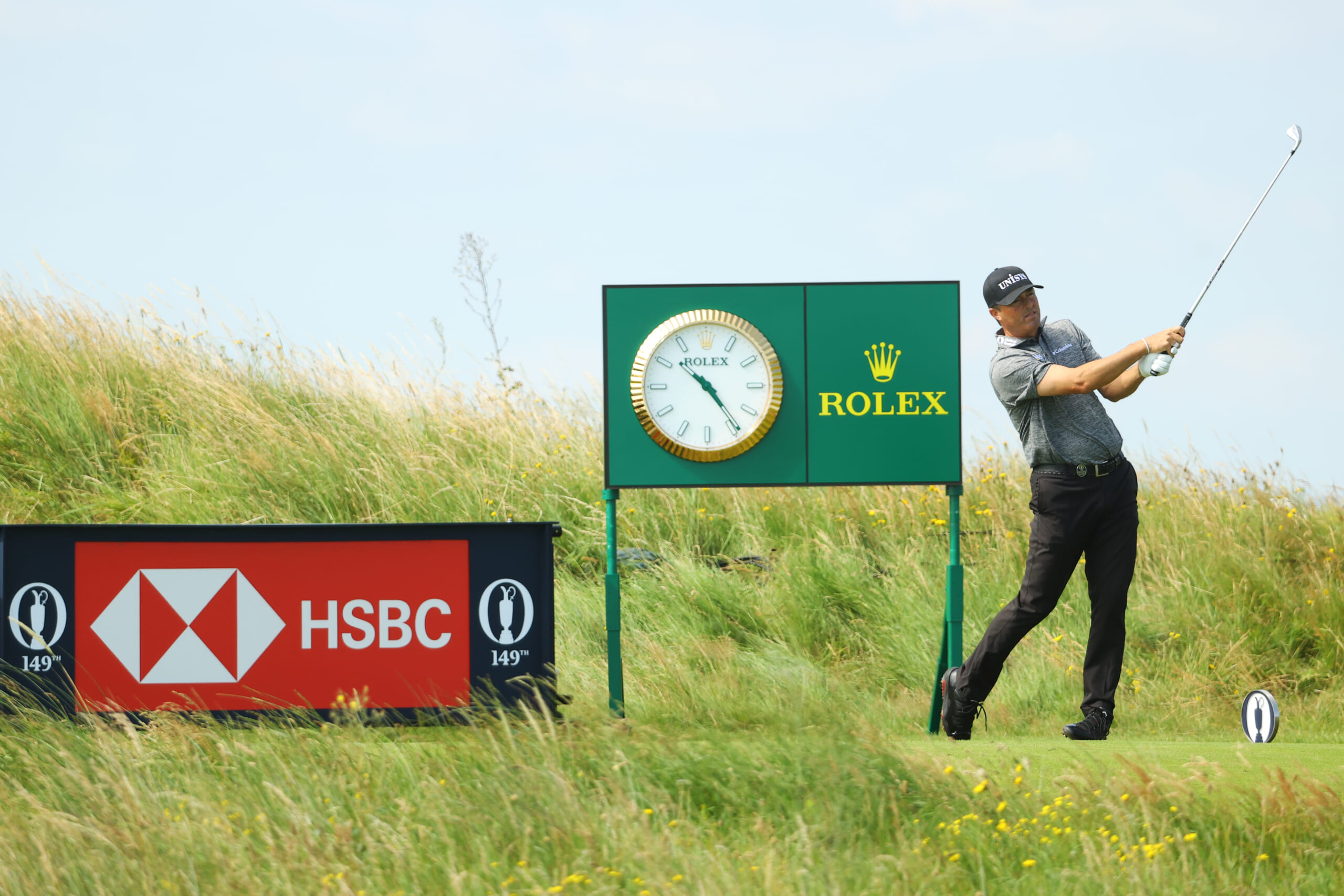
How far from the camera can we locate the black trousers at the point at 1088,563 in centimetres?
546

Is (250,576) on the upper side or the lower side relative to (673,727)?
upper

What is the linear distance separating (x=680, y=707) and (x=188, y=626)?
2701mm

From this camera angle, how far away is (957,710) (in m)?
5.81

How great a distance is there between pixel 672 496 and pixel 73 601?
5.33m

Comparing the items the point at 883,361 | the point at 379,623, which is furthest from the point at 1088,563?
the point at 379,623

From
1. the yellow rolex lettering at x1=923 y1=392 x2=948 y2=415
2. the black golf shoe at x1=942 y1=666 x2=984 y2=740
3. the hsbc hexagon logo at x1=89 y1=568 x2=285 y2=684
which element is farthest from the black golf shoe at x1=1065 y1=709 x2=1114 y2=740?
the hsbc hexagon logo at x1=89 y1=568 x2=285 y2=684

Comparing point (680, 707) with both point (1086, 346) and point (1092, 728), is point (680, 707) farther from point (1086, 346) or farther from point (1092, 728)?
point (1086, 346)

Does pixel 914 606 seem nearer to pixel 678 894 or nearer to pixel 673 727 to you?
pixel 673 727

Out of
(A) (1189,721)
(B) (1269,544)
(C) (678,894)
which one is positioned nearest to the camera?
(C) (678,894)

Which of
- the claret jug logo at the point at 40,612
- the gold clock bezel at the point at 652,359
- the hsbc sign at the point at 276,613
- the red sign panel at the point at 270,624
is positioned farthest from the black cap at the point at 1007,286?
the claret jug logo at the point at 40,612

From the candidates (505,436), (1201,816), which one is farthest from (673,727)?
(505,436)

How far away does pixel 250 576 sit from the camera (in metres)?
5.45

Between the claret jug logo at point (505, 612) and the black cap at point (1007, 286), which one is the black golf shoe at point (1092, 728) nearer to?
the black cap at point (1007, 286)

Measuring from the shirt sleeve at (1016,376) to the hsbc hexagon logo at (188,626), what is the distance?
3562mm
